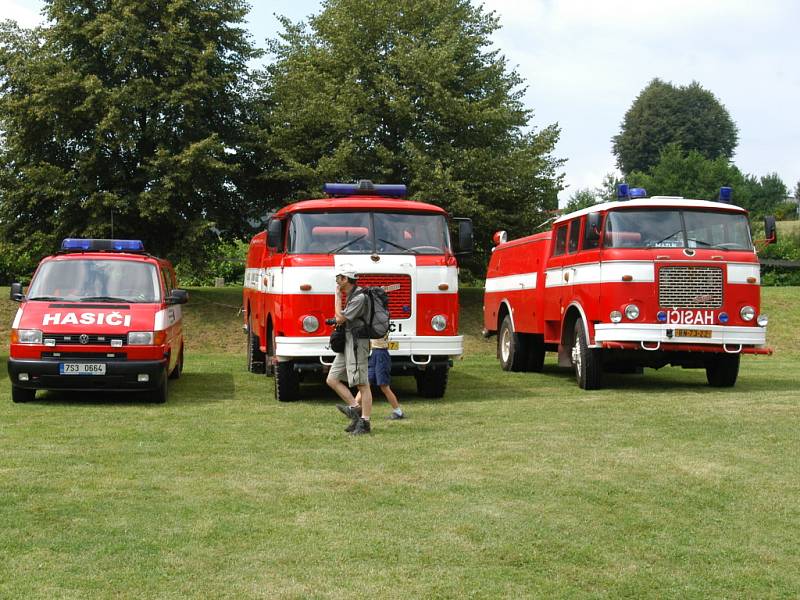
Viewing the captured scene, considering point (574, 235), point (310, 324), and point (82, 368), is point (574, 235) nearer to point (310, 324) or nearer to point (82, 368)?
point (310, 324)

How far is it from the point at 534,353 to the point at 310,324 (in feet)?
25.8

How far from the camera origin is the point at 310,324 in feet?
48.3

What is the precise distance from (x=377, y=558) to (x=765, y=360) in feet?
70.9

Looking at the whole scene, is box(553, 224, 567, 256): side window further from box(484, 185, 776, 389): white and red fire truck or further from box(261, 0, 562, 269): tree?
box(261, 0, 562, 269): tree

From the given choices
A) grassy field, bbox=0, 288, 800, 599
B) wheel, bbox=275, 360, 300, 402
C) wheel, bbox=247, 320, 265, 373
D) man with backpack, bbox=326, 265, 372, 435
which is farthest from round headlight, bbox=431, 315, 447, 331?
wheel, bbox=247, 320, 265, 373

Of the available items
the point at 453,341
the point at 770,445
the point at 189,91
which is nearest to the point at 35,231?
the point at 189,91

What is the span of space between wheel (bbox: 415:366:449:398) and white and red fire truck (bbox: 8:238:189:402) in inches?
141

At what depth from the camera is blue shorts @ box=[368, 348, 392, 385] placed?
530 inches

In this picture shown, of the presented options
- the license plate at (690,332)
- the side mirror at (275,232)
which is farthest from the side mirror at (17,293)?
the license plate at (690,332)

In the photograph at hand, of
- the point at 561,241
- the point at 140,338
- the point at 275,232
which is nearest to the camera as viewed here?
the point at 140,338

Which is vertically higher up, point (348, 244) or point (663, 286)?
point (348, 244)

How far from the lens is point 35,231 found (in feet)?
112

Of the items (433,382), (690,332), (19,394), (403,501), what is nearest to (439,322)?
(433,382)

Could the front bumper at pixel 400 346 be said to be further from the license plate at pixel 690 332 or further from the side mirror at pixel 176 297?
the license plate at pixel 690 332
